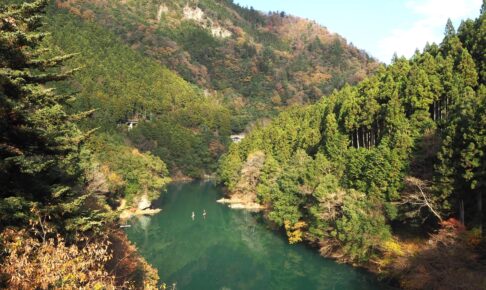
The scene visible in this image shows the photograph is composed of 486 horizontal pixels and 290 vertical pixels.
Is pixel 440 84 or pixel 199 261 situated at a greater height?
pixel 440 84

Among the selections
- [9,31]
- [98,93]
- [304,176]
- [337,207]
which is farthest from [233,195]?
[9,31]

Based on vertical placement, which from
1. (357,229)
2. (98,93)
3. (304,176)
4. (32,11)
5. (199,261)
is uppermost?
(98,93)

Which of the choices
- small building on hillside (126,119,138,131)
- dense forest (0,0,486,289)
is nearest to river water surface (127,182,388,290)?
dense forest (0,0,486,289)

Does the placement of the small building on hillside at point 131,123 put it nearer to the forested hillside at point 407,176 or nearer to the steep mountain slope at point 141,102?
the steep mountain slope at point 141,102

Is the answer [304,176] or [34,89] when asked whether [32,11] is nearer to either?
[34,89]

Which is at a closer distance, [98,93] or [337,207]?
[337,207]

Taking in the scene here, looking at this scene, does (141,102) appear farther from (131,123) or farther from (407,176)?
(407,176)

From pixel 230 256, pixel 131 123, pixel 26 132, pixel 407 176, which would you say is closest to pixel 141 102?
pixel 131 123
